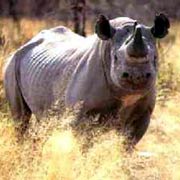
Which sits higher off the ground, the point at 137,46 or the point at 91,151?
the point at 137,46

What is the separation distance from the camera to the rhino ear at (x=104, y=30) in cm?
595

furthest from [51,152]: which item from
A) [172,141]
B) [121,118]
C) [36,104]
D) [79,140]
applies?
[172,141]

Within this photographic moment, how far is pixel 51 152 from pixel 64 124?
310mm

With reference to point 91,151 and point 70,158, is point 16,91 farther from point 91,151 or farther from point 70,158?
point 70,158

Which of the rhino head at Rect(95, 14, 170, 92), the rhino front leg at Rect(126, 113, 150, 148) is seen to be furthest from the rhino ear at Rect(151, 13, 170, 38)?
the rhino front leg at Rect(126, 113, 150, 148)

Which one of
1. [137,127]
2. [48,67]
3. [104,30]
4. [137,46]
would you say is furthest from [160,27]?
[48,67]

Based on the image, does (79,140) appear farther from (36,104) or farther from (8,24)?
(8,24)

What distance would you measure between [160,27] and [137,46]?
54 cm

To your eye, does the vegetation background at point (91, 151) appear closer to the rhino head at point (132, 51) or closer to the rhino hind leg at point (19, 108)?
the rhino hind leg at point (19, 108)

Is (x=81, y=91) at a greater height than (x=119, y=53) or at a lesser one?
lesser

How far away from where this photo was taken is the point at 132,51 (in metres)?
5.59

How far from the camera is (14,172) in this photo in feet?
18.3

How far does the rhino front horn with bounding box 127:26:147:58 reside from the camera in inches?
219

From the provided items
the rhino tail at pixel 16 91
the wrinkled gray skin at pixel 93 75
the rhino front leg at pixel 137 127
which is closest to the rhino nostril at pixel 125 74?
the wrinkled gray skin at pixel 93 75
